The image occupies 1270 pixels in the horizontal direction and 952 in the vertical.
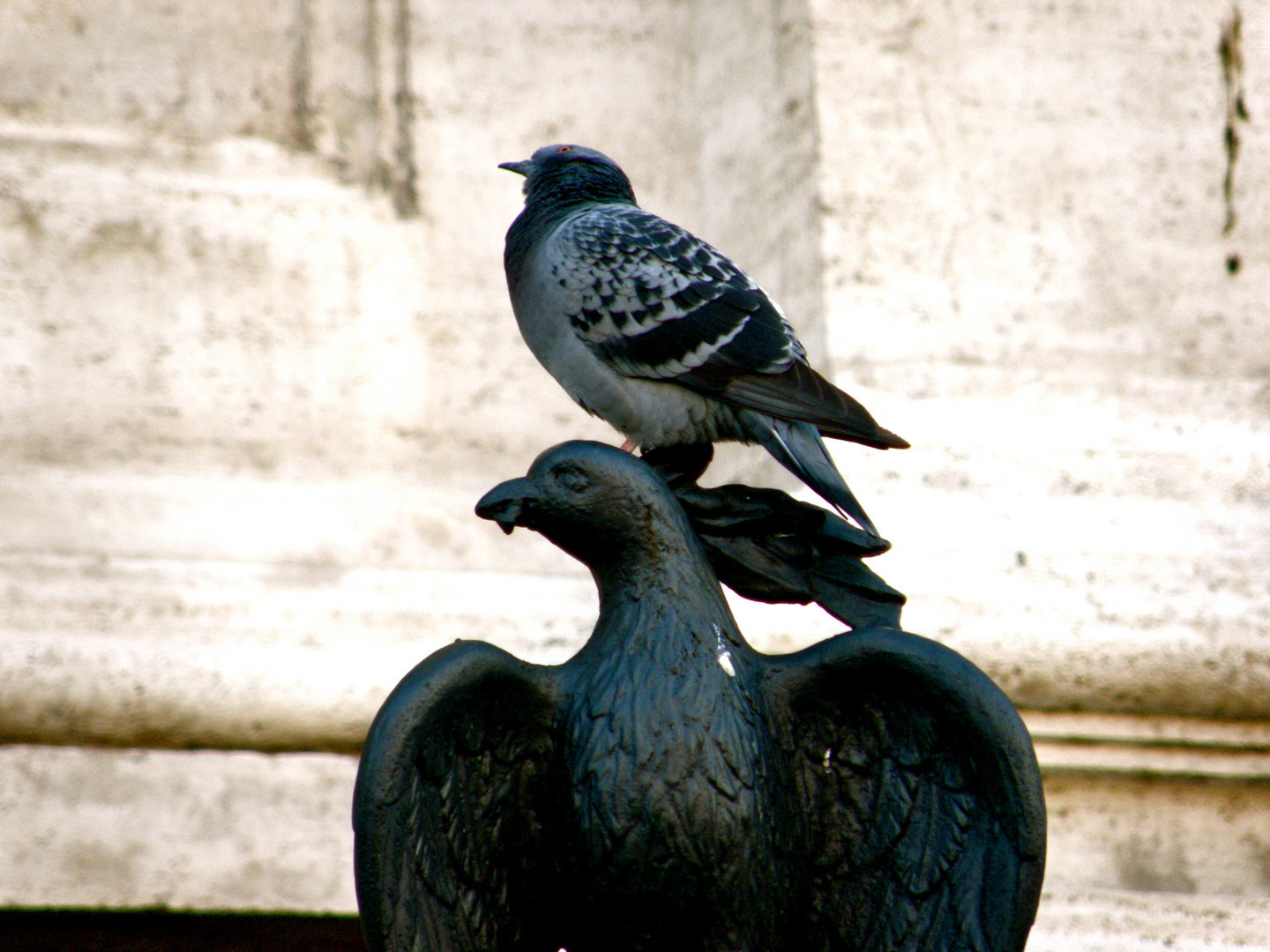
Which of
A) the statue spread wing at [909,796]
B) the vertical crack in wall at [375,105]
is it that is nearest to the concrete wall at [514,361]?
the vertical crack in wall at [375,105]

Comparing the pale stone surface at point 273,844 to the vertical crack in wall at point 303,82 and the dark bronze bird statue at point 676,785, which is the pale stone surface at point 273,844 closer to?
the dark bronze bird statue at point 676,785

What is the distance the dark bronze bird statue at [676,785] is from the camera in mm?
1205

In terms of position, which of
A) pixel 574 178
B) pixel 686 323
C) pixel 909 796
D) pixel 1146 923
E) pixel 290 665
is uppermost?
pixel 574 178

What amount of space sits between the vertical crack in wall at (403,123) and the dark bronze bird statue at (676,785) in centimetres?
171

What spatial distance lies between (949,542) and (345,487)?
1.09 metres

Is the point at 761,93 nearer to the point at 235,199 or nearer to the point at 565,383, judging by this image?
the point at 235,199

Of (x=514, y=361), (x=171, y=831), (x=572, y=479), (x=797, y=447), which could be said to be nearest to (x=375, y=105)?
(x=514, y=361)

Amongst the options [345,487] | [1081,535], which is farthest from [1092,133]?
[345,487]

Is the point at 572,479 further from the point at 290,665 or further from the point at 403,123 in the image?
the point at 403,123

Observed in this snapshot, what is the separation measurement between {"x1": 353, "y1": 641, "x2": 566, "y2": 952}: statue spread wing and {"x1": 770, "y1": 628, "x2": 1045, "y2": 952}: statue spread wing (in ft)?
0.74

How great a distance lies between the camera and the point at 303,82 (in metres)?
2.96

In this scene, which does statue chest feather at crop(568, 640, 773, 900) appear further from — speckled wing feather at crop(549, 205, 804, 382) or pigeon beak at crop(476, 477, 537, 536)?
speckled wing feather at crop(549, 205, 804, 382)

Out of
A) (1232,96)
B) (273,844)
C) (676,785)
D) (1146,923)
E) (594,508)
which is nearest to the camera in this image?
(676,785)

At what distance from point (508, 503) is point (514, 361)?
5.33 ft
